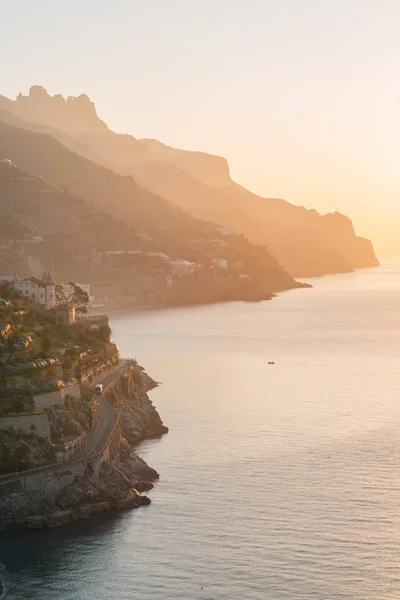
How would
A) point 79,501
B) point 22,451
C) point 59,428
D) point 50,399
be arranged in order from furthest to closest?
point 50,399 → point 59,428 → point 22,451 → point 79,501

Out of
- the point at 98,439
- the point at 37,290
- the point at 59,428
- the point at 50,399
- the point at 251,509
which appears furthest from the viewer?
the point at 37,290

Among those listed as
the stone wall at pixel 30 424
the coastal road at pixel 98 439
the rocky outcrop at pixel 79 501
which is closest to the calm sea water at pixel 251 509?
the rocky outcrop at pixel 79 501

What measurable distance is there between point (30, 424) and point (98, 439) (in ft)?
16.2

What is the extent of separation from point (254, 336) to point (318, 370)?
34318mm

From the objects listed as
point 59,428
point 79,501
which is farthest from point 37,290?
point 79,501

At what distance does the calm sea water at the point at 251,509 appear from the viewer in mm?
41250

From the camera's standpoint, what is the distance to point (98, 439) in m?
53.0

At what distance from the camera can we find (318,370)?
326ft

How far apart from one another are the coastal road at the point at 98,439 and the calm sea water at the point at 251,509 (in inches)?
116

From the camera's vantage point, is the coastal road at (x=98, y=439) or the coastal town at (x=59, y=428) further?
the coastal road at (x=98, y=439)

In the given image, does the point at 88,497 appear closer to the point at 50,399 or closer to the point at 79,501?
the point at 79,501

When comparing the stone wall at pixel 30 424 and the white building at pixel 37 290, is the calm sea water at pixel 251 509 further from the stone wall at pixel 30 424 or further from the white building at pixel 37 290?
the white building at pixel 37 290

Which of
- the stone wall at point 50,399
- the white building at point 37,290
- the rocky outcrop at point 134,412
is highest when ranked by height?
the white building at point 37,290

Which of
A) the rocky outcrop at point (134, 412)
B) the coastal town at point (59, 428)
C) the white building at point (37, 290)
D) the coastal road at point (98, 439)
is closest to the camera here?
the coastal town at point (59, 428)
